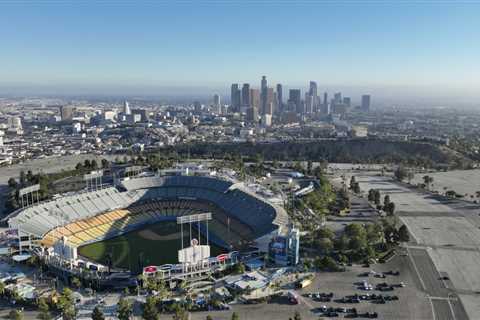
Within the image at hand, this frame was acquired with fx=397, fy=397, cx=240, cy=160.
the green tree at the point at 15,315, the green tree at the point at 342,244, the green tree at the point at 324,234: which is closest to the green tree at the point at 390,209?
the green tree at the point at 324,234

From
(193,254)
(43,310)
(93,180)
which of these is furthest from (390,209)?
(93,180)

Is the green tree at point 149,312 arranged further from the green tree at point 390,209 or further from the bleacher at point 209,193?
the green tree at point 390,209

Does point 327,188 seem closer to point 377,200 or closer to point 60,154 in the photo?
point 377,200

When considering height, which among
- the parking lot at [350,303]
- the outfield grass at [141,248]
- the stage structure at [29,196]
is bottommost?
the outfield grass at [141,248]

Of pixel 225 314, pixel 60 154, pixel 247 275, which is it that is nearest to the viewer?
pixel 225 314

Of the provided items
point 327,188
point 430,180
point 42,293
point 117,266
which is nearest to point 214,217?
point 117,266

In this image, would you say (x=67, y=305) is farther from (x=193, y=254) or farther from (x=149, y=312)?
(x=193, y=254)
